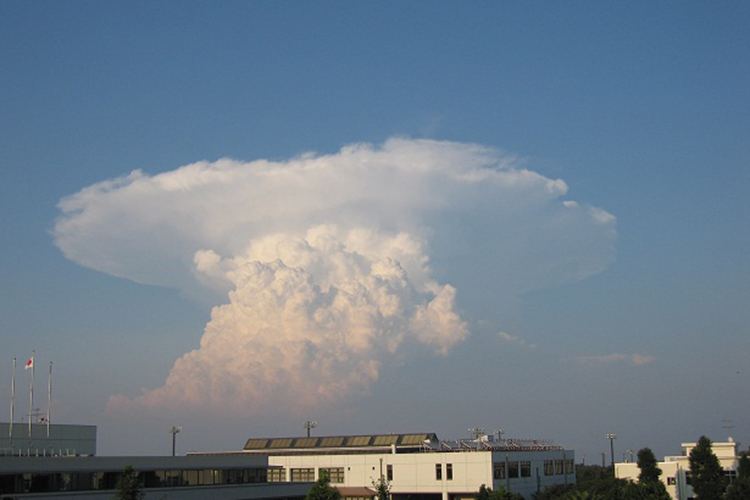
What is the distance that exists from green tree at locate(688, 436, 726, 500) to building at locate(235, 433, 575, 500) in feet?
101

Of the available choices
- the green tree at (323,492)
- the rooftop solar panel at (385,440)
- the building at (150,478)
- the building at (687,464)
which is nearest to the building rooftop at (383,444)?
the rooftop solar panel at (385,440)

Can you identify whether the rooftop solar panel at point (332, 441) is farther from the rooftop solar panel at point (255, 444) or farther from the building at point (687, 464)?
the building at point (687, 464)

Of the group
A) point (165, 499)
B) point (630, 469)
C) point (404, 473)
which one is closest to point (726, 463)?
point (630, 469)

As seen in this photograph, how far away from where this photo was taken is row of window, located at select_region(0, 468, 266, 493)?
254ft

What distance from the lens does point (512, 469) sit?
146625 mm

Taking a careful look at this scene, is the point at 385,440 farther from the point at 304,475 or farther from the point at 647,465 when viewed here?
the point at 647,465

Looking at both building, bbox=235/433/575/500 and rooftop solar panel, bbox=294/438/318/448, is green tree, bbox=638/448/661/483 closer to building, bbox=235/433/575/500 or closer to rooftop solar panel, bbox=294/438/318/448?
building, bbox=235/433/575/500

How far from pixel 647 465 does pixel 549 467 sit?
3435cm

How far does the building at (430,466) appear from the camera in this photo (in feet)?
465

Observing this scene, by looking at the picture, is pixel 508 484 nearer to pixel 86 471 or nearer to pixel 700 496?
pixel 700 496

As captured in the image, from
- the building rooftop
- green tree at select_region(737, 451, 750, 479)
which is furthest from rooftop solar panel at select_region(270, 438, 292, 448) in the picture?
green tree at select_region(737, 451, 750, 479)

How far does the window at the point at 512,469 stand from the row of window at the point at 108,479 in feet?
180

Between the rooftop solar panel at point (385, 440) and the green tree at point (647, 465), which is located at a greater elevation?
the rooftop solar panel at point (385, 440)

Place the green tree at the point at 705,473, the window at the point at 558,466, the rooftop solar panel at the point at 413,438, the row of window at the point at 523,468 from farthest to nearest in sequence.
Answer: the window at the point at 558,466 < the rooftop solar panel at the point at 413,438 < the row of window at the point at 523,468 < the green tree at the point at 705,473
